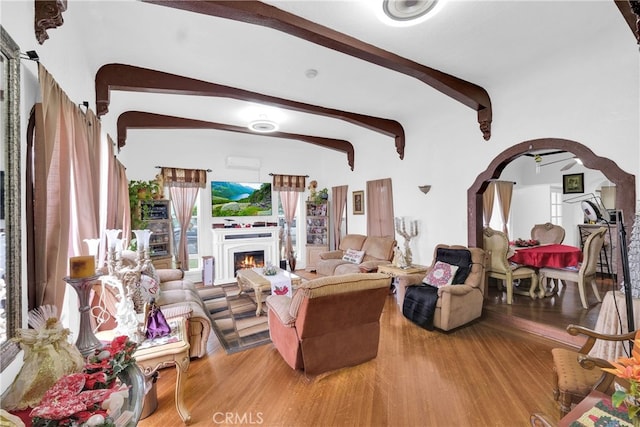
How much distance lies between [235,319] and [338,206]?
378 centimetres

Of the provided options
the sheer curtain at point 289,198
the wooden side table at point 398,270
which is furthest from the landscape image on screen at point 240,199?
the wooden side table at point 398,270

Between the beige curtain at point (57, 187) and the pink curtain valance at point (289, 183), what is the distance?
14.7ft

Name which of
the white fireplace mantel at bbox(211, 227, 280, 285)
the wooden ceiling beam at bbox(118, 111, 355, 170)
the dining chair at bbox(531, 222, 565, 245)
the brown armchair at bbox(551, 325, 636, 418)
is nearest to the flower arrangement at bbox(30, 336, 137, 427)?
the brown armchair at bbox(551, 325, 636, 418)

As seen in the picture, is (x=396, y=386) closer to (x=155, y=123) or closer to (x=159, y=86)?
(x=159, y=86)

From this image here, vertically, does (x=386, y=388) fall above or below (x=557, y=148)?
below

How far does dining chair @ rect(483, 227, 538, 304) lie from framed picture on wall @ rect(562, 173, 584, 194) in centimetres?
342

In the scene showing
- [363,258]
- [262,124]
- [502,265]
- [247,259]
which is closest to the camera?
[502,265]

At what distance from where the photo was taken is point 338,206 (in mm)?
6746

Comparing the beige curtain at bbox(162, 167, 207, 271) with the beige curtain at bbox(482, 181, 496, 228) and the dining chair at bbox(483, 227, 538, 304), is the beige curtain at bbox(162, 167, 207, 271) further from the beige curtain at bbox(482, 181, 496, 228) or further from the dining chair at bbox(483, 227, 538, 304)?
the beige curtain at bbox(482, 181, 496, 228)

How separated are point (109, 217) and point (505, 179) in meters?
7.59

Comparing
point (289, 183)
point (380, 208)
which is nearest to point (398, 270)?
point (380, 208)

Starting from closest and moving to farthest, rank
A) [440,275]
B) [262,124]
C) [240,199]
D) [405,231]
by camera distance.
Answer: [440,275] < [262,124] < [405,231] < [240,199]

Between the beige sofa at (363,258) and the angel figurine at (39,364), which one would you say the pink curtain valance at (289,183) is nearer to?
the beige sofa at (363,258)

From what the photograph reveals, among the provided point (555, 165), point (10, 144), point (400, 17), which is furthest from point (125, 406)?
point (555, 165)
